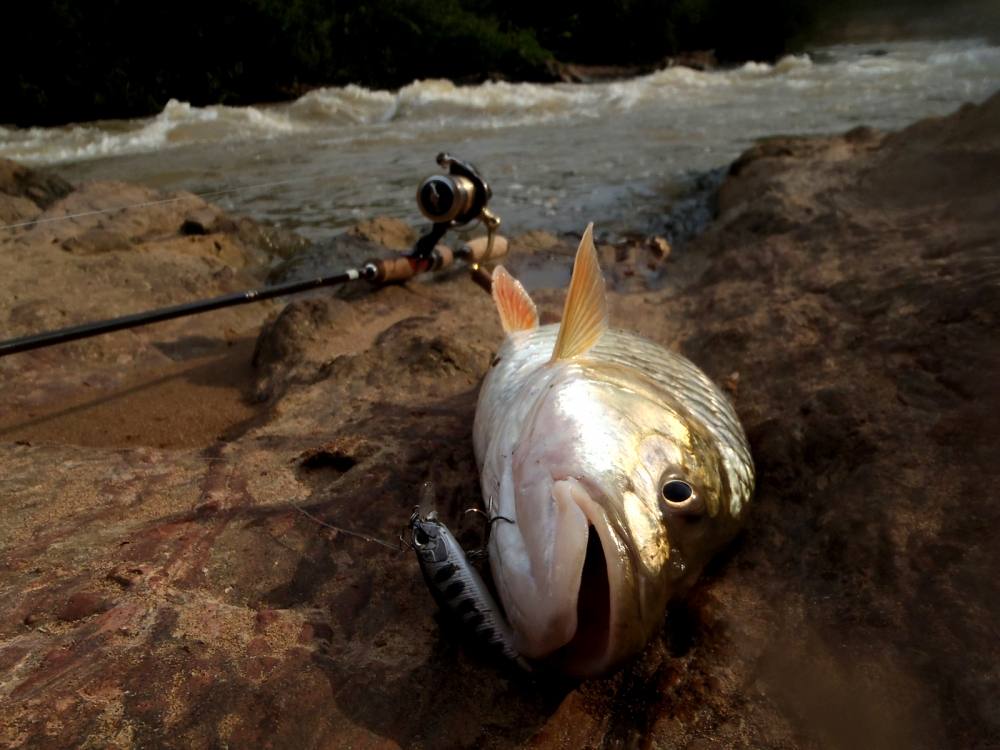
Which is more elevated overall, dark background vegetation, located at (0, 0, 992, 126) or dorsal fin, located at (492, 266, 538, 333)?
dark background vegetation, located at (0, 0, 992, 126)

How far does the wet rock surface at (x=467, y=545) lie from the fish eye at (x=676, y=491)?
40 cm

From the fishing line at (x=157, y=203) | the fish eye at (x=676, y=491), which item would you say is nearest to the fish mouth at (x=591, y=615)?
the fish eye at (x=676, y=491)

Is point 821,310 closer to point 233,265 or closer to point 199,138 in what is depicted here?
point 233,265

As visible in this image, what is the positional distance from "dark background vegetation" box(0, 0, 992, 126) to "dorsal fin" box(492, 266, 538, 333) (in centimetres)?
2529

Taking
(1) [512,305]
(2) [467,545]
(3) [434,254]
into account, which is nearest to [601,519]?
(2) [467,545]

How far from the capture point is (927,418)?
2.48 m

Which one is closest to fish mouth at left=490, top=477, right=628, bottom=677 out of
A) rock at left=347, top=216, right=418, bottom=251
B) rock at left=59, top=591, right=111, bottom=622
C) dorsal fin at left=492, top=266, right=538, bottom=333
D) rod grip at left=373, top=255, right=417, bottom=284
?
rock at left=59, top=591, right=111, bottom=622

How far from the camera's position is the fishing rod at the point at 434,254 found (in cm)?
420

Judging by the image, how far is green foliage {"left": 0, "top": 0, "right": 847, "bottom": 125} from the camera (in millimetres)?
23641

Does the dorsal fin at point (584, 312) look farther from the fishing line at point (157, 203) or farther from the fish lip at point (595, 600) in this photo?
the fishing line at point (157, 203)

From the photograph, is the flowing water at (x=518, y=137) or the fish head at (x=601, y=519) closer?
the fish head at (x=601, y=519)

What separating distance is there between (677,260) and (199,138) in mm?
15174

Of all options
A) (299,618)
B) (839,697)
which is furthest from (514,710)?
(839,697)

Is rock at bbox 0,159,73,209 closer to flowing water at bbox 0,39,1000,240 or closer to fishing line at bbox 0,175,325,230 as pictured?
fishing line at bbox 0,175,325,230
